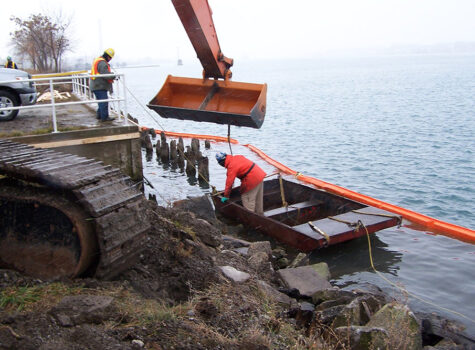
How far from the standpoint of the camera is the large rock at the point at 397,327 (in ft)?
18.3

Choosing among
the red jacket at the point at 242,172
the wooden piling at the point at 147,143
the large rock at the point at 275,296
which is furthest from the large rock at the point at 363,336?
the wooden piling at the point at 147,143

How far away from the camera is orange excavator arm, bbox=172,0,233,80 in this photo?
26.4 feet

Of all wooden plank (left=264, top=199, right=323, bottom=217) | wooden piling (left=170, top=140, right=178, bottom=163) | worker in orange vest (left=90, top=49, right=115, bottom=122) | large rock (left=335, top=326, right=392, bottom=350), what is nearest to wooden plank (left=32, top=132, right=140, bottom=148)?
worker in orange vest (left=90, top=49, right=115, bottom=122)

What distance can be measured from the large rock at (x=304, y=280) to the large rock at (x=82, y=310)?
12.9 ft

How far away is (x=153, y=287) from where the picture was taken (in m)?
5.47

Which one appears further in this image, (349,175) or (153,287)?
(349,175)

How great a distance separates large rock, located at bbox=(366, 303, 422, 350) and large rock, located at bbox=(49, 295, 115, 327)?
122 inches

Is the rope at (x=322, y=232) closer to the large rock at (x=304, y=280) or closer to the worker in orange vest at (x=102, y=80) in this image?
the large rock at (x=304, y=280)

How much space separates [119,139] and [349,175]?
425 inches

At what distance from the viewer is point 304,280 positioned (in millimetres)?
7930

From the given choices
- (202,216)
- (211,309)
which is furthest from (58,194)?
(202,216)

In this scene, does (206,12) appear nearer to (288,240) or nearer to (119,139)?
(119,139)

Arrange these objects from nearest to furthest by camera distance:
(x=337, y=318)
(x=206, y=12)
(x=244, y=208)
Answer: (x=337, y=318) < (x=206, y=12) < (x=244, y=208)

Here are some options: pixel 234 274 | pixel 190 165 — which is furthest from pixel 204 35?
pixel 190 165
